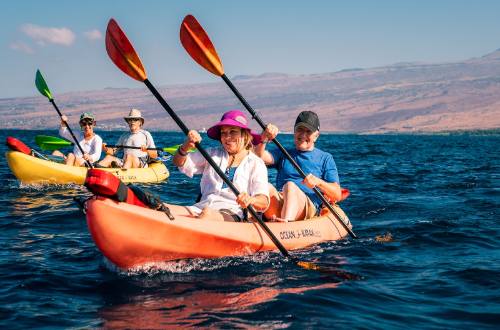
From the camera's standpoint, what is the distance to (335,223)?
310 inches

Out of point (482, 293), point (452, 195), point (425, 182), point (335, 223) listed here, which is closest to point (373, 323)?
point (482, 293)

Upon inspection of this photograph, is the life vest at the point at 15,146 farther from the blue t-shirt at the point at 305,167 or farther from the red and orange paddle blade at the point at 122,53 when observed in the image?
the blue t-shirt at the point at 305,167

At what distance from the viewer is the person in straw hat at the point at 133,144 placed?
13.6 m

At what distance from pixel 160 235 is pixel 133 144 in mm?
8569

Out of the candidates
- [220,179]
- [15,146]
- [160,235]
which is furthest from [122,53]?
[15,146]

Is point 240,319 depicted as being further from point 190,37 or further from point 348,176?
point 348,176

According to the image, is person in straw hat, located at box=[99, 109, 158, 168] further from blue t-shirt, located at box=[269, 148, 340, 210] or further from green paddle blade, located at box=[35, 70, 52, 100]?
blue t-shirt, located at box=[269, 148, 340, 210]

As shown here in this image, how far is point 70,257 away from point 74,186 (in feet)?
22.2

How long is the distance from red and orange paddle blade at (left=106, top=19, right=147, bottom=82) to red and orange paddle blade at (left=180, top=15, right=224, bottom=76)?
1084mm

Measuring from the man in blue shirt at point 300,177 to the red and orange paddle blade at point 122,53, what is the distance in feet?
5.87

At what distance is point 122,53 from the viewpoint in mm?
6555

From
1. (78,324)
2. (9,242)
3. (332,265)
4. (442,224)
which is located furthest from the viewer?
(442,224)

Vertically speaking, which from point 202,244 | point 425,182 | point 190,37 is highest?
point 190,37

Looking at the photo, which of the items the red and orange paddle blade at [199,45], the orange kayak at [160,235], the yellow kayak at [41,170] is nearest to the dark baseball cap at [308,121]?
the red and orange paddle blade at [199,45]
